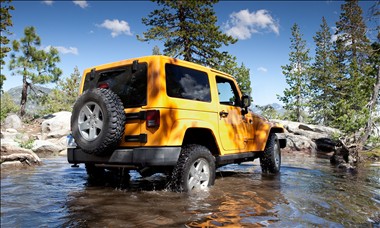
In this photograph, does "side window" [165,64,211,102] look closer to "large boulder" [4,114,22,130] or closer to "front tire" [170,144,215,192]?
"front tire" [170,144,215,192]

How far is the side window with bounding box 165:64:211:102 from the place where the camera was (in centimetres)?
462

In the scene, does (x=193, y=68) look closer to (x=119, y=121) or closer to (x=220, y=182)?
(x=119, y=121)

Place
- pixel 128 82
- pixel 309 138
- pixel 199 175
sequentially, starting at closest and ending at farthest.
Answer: pixel 128 82
pixel 199 175
pixel 309 138

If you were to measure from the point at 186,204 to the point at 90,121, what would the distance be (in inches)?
77.0

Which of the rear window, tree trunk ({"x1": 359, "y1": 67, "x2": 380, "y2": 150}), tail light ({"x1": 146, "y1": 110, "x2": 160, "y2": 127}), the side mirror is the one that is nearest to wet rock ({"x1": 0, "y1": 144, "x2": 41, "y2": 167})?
the rear window

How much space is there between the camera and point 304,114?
44.5 meters

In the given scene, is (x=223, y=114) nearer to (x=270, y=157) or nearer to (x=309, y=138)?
(x=270, y=157)

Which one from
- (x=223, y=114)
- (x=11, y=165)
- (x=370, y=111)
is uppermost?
(x=370, y=111)

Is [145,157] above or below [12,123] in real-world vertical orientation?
below

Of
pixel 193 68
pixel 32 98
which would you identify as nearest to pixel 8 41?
pixel 32 98

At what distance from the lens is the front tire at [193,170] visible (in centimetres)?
450

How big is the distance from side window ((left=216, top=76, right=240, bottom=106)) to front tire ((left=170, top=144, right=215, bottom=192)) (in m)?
1.35

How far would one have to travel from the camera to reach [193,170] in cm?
477

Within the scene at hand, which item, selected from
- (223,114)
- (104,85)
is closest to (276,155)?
(223,114)
